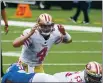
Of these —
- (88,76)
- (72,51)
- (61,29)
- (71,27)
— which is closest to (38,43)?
(61,29)

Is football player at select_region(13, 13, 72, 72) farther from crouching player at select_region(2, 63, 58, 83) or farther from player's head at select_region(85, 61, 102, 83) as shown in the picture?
crouching player at select_region(2, 63, 58, 83)

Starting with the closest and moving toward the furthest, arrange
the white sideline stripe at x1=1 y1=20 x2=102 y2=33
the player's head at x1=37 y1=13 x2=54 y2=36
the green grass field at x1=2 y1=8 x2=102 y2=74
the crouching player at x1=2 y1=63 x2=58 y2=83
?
the crouching player at x1=2 y1=63 x2=58 y2=83
the player's head at x1=37 y1=13 x2=54 y2=36
the green grass field at x1=2 y1=8 x2=102 y2=74
the white sideline stripe at x1=1 y1=20 x2=102 y2=33

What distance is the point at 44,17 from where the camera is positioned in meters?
7.51

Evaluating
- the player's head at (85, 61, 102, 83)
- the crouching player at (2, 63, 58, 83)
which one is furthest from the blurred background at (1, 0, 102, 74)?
the crouching player at (2, 63, 58, 83)

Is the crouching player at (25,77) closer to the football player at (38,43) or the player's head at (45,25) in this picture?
the player's head at (45,25)

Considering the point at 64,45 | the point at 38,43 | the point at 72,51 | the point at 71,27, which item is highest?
the point at 38,43

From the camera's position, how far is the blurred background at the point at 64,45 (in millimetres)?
11320

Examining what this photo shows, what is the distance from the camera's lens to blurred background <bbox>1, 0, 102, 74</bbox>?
11.3 m

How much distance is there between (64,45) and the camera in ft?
44.9

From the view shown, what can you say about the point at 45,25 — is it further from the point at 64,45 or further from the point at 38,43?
the point at 64,45

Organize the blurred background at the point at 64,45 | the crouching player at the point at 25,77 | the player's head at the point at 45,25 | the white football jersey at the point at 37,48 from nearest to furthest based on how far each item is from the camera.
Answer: the crouching player at the point at 25,77 < the player's head at the point at 45,25 < the white football jersey at the point at 37,48 < the blurred background at the point at 64,45

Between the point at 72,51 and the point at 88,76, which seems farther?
the point at 72,51

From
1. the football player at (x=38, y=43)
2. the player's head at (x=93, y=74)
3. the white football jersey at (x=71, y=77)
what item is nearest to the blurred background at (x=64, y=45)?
the football player at (x=38, y=43)

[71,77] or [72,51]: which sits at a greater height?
[71,77]
